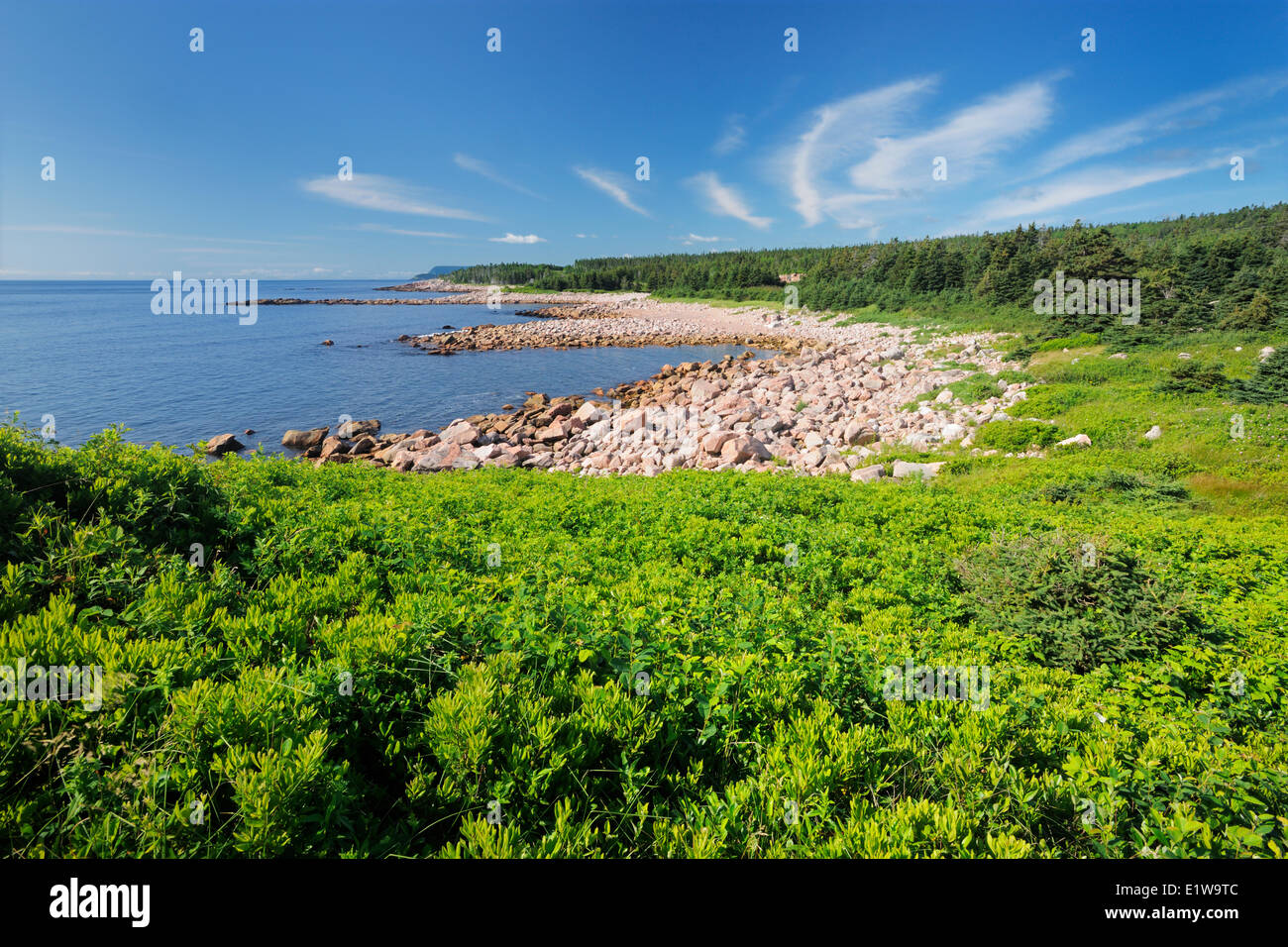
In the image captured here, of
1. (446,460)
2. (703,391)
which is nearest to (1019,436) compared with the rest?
(703,391)

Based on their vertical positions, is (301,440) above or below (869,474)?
above

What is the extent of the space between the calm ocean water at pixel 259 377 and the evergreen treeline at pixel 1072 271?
26.2 metres

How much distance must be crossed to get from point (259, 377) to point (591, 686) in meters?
44.1

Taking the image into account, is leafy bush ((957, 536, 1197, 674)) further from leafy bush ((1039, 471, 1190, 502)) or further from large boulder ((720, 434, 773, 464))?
large boulder ((720, 434, 773, 464))

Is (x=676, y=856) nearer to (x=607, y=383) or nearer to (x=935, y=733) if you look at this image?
(x=935, y=733)

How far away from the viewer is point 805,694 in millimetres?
3988

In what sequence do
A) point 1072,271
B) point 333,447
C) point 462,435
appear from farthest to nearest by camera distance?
point 1072,271 < point 462,435 < point 333,447

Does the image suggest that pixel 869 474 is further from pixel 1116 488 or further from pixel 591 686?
pixel 591 686

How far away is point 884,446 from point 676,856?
59.2 feet

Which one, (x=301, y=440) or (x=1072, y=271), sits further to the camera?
(x=1072, y=271)

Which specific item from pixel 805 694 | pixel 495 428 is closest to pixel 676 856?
pixel 805 694

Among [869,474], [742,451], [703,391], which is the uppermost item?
[703,391]

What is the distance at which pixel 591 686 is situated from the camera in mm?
3584

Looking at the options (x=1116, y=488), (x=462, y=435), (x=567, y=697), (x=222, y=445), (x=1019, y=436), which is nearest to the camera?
(x=567, y=697)
